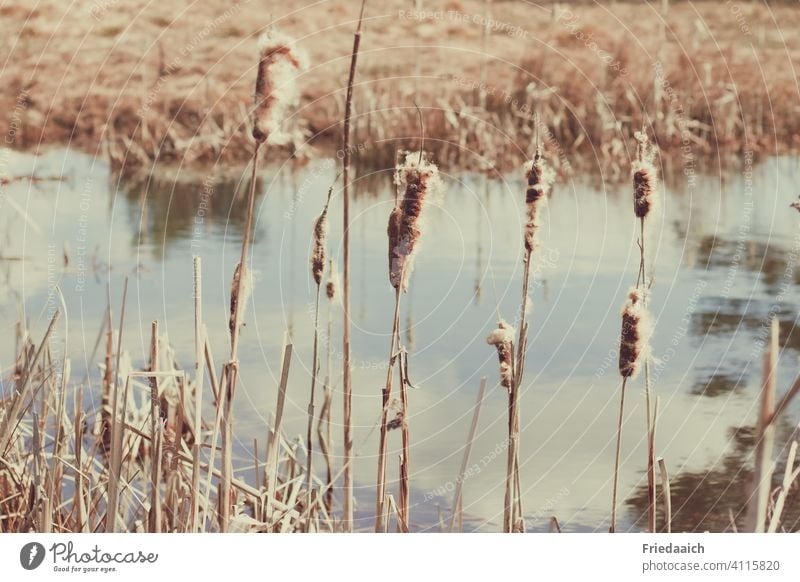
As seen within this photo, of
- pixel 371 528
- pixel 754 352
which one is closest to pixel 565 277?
pixel 754 352

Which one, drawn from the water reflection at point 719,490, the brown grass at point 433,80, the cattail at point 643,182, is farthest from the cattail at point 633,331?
the brown grass at point 433,80

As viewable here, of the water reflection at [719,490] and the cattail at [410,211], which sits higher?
the cattail at [410,211]

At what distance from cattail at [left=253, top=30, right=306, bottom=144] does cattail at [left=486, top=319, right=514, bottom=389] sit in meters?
0.47

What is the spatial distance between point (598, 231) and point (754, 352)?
0.52 metres

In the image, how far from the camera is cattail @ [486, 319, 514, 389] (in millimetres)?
1766

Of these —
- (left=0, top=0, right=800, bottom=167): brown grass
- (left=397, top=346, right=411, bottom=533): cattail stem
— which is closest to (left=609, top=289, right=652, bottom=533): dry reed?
(left=397, top=346, right=411, bottom=533): cattail stem

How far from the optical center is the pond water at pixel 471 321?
2.57m

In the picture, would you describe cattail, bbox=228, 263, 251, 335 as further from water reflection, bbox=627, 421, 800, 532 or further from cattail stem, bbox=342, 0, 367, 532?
water reflection, bbox=627, 421, 800, 532

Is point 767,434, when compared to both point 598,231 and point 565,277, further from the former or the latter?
point 598,231

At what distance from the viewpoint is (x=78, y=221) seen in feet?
8.80

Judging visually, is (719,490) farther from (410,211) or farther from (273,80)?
(273,80)

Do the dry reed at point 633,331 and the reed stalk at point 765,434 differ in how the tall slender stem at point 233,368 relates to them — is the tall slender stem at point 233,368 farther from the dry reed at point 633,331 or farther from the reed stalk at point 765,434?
the reed stalk at point 765,434

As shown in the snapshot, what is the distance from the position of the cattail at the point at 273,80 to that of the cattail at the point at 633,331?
0.63 metres

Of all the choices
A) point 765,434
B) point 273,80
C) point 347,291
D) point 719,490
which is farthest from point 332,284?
point 719,490
